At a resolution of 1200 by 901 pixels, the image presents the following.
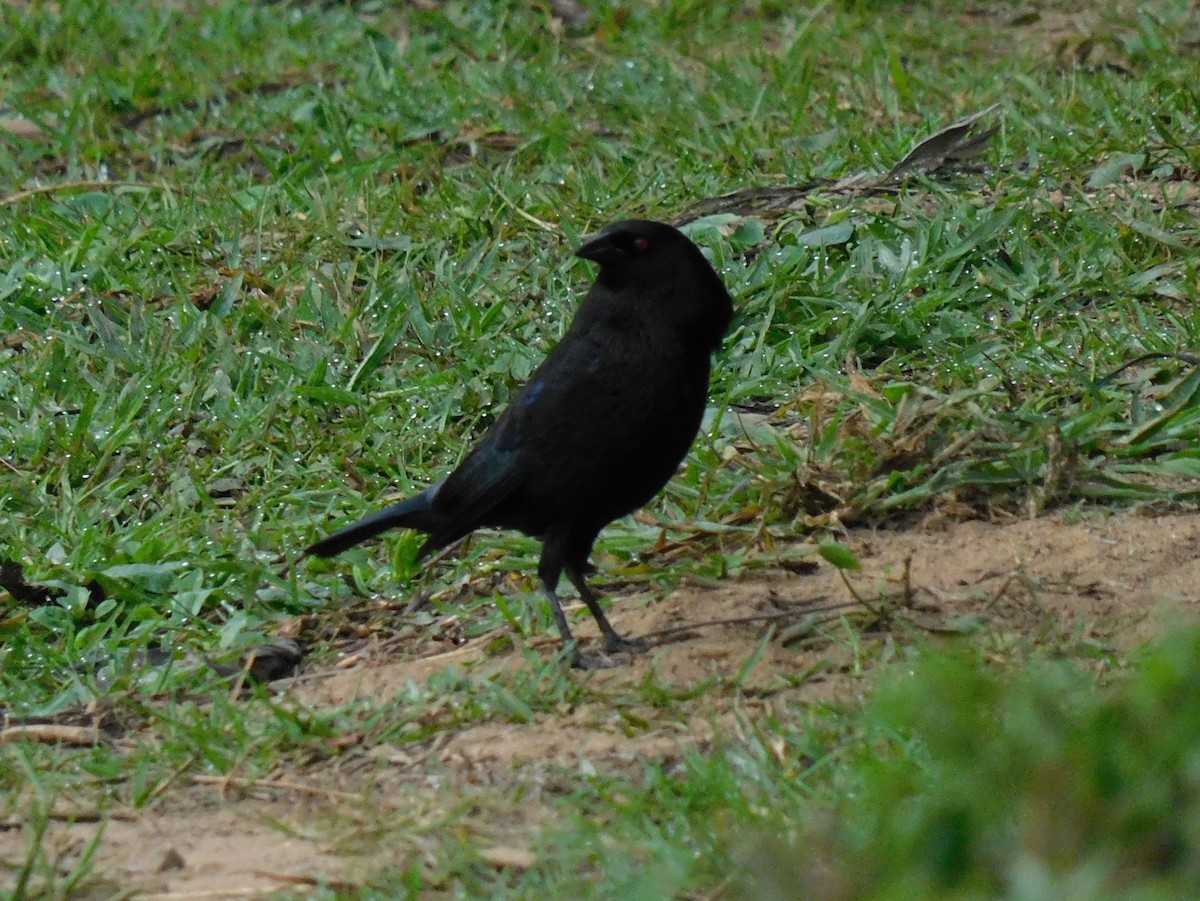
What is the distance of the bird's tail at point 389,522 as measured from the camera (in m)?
3.99

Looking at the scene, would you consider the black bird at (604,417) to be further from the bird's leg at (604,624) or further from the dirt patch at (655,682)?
the dirt patch at (655,682)

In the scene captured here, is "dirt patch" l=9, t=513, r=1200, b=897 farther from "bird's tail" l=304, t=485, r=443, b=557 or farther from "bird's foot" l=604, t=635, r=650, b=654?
"bird's tail" l=304, t=485, r=443, b=557

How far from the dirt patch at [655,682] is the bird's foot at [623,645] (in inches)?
1.8

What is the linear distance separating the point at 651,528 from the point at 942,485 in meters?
0.71

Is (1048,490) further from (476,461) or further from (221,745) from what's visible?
(221,745)

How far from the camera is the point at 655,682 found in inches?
138

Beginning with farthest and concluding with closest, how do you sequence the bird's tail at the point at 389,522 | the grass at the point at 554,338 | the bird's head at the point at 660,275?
the bird's tail at the point at 389,522
the bird's head at the point at 660,275
the grass at the point at 554,338

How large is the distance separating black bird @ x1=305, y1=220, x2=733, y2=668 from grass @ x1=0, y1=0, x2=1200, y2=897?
A: 26 cm

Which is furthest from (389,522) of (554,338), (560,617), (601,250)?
(554,338)

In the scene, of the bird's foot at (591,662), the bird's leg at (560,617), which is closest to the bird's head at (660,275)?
the bird's leg at (560,617)

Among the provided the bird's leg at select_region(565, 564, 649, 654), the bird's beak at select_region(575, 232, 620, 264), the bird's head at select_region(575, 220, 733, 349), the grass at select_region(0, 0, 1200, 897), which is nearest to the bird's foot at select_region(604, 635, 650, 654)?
the bird's leg at select_region(565, 564, 649, 654)

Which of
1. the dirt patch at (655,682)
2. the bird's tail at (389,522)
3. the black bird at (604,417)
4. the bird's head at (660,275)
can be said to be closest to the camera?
the dirt patch at (655,682)

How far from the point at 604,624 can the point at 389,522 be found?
0.60 m

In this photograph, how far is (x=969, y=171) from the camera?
5855mm
